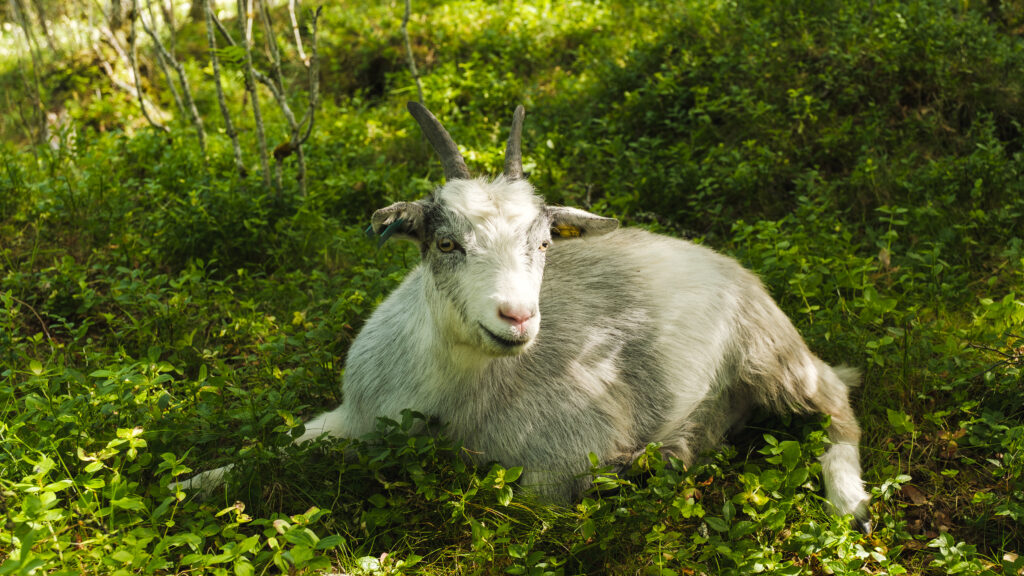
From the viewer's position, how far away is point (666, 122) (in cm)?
651

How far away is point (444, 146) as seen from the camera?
3660 mm

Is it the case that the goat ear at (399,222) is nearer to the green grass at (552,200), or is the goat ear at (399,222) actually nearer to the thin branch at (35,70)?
the green grass at (552,200)

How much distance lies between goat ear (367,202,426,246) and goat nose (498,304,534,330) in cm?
62

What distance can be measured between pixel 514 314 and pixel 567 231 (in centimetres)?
90

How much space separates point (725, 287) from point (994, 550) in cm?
173

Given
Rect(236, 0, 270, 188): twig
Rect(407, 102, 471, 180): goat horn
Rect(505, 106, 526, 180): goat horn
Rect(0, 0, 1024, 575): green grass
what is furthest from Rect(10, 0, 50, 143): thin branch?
Rect(505, 106, 526, 180): goat horn

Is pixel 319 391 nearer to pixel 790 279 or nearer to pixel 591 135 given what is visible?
pixel 790 279

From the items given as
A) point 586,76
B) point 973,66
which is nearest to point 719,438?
point 973,66

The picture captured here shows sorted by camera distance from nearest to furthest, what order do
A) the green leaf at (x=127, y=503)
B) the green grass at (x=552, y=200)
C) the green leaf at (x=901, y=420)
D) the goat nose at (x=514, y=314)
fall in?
the green leaf at (x=127, y=503) → the goat nose at (x=514, y=314) → the green grass at (x=552, y=200) → the green leaf at (x=901, y=420)

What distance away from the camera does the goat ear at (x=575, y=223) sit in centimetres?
350

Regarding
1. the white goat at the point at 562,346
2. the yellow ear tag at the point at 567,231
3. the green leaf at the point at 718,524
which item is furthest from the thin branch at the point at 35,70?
the green leaf at the point at 718,524

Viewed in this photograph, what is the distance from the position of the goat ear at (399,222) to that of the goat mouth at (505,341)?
1.95 ft

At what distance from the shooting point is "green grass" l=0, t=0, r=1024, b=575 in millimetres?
2986

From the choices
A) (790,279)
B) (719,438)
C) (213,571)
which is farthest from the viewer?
(790,279)
